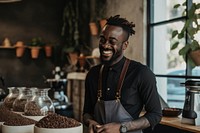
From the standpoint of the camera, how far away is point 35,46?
5.74 meters

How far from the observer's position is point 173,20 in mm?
3746

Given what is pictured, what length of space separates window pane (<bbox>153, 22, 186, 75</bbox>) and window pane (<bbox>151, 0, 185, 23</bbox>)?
11 centimetres

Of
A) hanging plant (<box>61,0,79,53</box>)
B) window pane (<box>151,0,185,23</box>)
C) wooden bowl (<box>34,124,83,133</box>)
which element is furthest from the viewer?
hanging plant (<box>61,0,79,53</box>)

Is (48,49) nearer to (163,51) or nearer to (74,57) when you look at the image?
(74,57)

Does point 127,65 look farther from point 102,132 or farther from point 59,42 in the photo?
point 59,42

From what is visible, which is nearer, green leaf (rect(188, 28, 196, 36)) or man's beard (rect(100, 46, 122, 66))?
man's beard (rect(100, 46, 122, 66))

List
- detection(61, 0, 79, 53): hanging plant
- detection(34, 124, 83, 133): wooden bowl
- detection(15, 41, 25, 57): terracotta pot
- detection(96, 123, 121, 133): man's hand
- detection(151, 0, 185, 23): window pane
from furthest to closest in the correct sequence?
detection(61, 0, 79, 53): hanging plant
detection(15, 41, 25, 57): terracotta pot
detection(151, 0, 185, 23): window pane
detection(96, 123, 121, 133): man's hand
detection(34, 124, 83, 133): wooden bowl

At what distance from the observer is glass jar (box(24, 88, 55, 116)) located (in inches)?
71.4

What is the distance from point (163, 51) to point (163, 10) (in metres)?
0.54

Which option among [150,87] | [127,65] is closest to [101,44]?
[127,65]

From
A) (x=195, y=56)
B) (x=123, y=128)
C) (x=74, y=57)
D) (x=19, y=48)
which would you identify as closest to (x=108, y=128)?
(x=123, y=128)

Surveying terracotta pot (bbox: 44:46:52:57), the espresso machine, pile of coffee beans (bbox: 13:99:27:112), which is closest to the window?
the espresso machine

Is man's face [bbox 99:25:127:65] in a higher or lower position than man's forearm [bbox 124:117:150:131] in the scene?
higher

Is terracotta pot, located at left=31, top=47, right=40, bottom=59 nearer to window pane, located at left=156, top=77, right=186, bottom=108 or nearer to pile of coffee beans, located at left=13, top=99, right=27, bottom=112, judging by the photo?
window pane, located at left=156, top=77, right=186, bottom=108
